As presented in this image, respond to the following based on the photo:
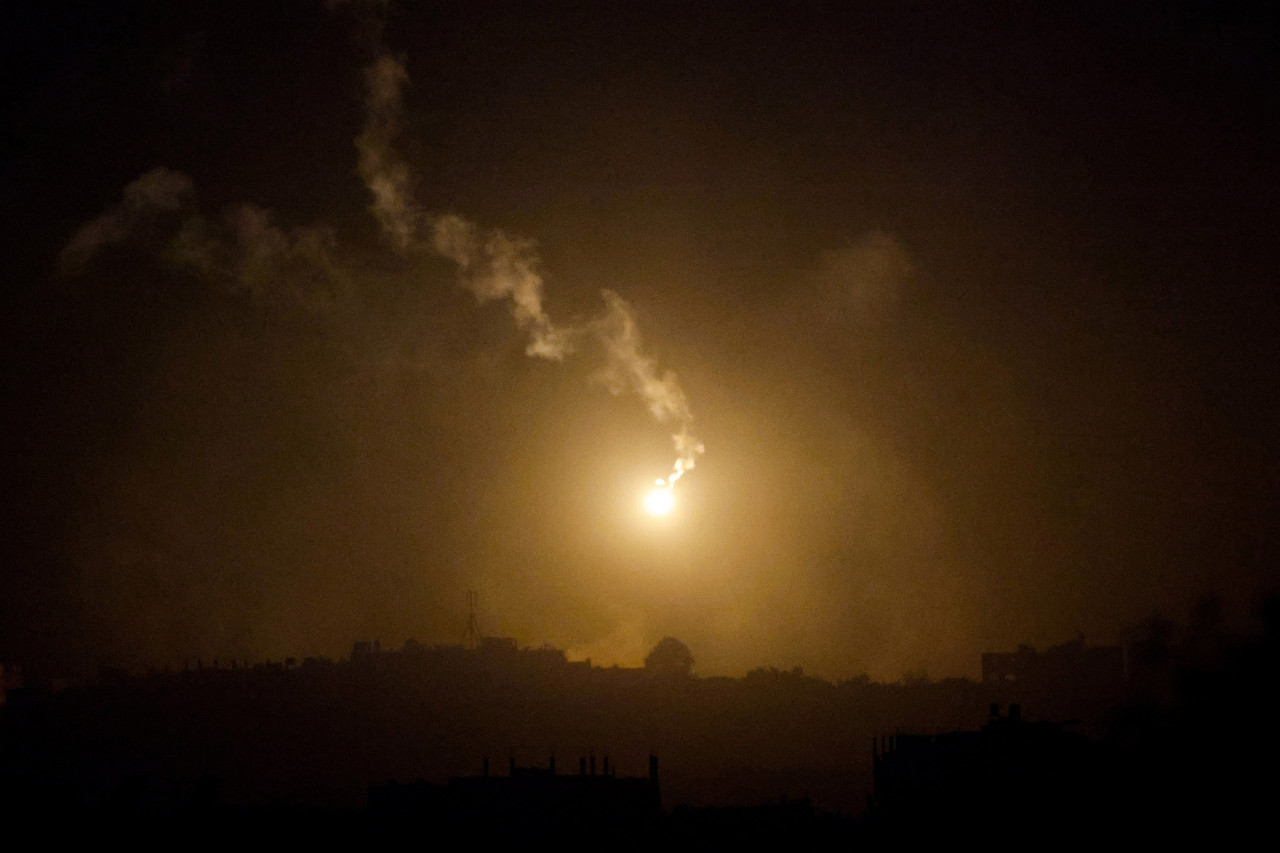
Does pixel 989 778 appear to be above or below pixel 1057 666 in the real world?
below

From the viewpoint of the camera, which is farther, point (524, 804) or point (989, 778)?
point (989, 778)

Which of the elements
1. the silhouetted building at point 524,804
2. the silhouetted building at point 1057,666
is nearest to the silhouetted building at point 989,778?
the silhouetted building at point 524,804

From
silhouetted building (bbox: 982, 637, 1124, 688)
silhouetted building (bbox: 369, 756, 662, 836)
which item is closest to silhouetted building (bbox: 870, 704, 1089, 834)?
A: silhouetted building (bbox: 369, 756, 662, 836)

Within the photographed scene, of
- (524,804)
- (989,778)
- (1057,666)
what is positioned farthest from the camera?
(1057,666)

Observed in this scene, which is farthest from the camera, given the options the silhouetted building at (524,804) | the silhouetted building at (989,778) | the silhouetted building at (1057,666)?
the silhouetted building at (1057,666)

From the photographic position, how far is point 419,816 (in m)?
59.7

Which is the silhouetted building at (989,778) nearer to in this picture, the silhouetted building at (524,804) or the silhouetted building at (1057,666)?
the silhouetted building at (524,804)

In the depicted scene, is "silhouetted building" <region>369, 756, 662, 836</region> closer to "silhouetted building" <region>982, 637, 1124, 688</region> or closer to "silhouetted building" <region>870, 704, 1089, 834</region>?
"silhouetted building" <region>870, 704, 1089, 834</region>

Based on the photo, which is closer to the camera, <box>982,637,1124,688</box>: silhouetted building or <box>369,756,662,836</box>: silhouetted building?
<box>369,756,662,836</box>: silhouetted building

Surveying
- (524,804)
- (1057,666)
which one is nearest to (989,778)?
(524,804)

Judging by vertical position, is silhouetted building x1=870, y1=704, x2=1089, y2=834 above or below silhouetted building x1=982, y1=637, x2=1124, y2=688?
below

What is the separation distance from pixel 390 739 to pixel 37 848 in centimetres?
4888

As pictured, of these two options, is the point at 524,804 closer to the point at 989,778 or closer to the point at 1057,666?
the point at 989,778

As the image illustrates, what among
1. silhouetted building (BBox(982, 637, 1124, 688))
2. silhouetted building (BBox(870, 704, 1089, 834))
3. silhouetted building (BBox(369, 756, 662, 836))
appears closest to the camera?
silhouetted building (BBox(369, 756, 662, 836))
